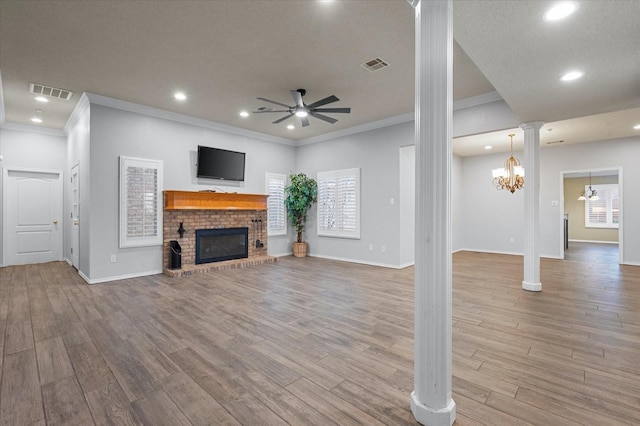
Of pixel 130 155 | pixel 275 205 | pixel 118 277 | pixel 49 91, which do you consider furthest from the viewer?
pixel 275 205

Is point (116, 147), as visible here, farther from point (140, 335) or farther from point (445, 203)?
point (445, 203)

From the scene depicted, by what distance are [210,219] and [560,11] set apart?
6.00 m

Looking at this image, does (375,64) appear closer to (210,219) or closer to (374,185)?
(374,185)

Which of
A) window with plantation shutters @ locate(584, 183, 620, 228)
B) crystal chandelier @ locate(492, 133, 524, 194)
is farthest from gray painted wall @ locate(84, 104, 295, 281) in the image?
window with plantation shutters @ locate(584, 183, 620, 228)

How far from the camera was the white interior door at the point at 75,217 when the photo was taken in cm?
574

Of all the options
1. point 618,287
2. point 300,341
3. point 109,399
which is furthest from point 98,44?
point 618,287

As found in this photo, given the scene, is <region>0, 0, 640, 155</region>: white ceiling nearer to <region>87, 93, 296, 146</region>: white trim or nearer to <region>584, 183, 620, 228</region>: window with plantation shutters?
<region>87, 93, 296, 146</region>: white trim

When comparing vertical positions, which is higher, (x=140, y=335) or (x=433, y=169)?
(x=433, y=169)

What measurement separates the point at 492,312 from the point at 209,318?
3.25m

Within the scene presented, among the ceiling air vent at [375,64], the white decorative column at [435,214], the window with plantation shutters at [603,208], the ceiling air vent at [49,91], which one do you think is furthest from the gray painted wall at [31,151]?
the window with plantation shutters at [603,208]

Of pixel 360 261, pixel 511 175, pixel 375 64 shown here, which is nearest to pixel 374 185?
pixel 360 261

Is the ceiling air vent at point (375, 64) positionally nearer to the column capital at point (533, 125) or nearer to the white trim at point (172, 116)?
the column capital at point (533, 125)

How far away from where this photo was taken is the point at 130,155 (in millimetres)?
5375

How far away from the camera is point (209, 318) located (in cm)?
339
